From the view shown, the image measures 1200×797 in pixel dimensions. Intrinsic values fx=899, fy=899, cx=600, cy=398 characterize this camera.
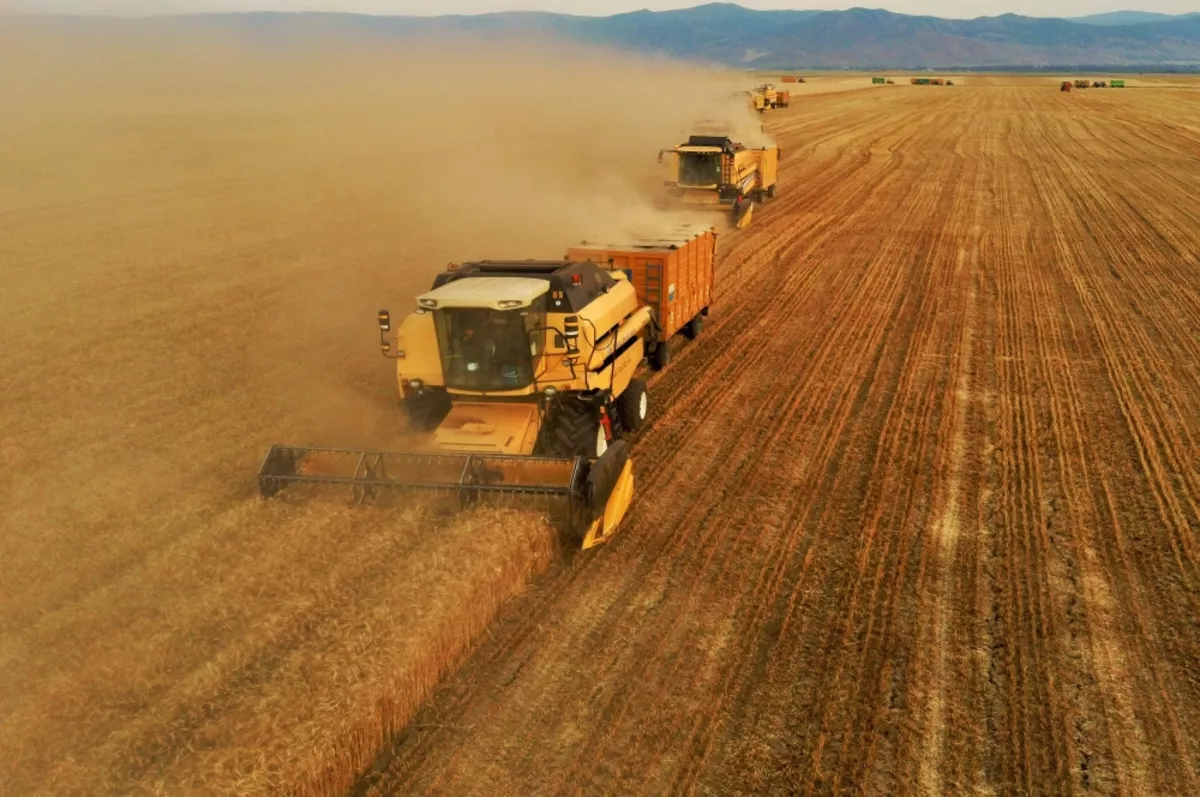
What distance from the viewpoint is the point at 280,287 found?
21281 mm

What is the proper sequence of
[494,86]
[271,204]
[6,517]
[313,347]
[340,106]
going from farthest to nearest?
[494,86]
[340,106]
[271,204]
[313,347]
[6,517]

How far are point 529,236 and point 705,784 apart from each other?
60.5ft

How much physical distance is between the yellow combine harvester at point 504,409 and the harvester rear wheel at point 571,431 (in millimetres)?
14

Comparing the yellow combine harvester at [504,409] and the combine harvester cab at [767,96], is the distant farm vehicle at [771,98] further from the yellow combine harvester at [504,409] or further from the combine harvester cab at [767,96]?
the yellow combine harvester at [504,409]

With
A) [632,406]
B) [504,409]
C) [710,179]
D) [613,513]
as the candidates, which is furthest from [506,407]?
[710,179]

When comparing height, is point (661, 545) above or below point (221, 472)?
below

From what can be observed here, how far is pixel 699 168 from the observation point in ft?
90.0

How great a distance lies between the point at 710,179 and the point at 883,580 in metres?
20.2

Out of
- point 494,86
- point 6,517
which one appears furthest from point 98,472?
point 494,86

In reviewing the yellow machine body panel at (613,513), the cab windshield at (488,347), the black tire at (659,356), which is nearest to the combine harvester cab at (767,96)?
the black tire at (659,356)

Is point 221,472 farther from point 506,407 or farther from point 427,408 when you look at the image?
point 506,407

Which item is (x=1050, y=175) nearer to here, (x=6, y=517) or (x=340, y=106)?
(x=6, y=517)

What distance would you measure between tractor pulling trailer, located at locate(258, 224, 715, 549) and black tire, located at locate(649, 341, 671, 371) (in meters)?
3.39

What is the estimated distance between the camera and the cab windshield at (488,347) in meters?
9.98
